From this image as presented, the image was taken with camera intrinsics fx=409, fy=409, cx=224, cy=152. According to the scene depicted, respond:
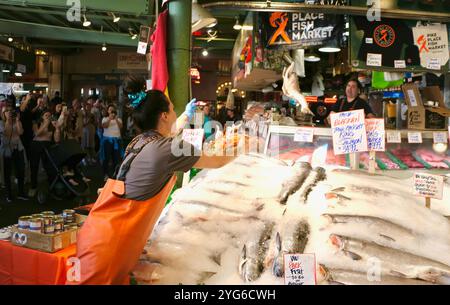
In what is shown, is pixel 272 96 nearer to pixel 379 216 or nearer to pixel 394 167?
pixel 394 167

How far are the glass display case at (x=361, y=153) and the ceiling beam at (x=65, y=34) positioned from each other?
7770 mm

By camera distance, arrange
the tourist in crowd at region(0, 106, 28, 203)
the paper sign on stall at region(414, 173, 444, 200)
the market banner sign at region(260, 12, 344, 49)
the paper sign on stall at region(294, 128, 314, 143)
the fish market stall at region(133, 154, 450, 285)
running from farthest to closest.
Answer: the tourist in crowd at region(0, 106, 28, 203), the market banner sign at region(260, 12, 344, 49), the paper sign on stall at region(294, 128, 314, 143), the paper sign on stall at region(414, 173, 444, 200), the fish market stall at region(133, 154, 450, 285)

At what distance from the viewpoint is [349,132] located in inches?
128

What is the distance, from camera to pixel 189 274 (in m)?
2.31

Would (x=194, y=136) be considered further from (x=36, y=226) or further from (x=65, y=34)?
(x=65, y=34)

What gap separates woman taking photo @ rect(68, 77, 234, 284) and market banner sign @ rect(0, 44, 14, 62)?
7.43 m

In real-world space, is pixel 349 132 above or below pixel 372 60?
below

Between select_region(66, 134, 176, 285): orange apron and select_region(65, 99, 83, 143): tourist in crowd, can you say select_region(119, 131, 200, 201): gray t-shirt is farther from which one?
select_region(65, 99, 83, 143): tourist in crowd

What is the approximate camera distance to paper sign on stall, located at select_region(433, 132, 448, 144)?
14.9ft

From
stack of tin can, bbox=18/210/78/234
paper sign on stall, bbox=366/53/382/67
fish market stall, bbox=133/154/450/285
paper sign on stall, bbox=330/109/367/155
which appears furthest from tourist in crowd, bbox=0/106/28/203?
paper sign on stall, bbox=330/109/367/155

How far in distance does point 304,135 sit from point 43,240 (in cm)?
253

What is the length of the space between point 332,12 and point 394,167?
235 cm

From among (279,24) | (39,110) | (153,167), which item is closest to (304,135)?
(153,167)

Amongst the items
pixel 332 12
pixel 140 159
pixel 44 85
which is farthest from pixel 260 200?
pixel 44 85
